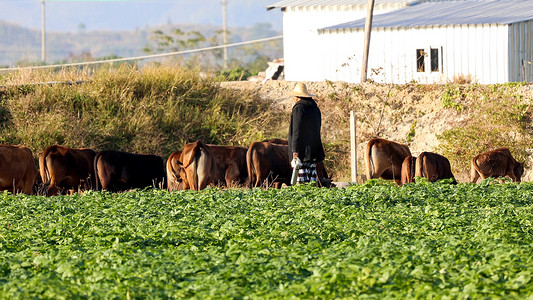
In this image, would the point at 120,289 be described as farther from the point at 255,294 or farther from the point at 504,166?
the point at 504,166

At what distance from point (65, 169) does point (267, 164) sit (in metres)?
4.15

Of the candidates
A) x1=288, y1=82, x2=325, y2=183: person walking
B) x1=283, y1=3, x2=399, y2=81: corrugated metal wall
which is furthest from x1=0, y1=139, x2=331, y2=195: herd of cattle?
x1=283, y1=3, x2=399, y2=81: corrugated metal wall

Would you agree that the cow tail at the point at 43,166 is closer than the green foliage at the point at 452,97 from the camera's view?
Yes

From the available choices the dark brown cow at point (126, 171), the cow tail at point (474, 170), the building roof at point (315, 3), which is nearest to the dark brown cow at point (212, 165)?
the dark brown cow at point (126, 171)

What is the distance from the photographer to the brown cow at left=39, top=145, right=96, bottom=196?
58.5 ft

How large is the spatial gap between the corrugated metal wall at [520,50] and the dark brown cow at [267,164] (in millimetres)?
14004

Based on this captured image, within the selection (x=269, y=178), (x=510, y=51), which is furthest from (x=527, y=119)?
(x=269, y=178)

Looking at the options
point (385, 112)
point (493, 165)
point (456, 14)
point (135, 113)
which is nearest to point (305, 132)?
point (493, 165)

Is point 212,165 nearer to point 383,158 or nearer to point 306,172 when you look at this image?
point 306,172

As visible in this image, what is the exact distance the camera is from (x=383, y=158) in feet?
62.7

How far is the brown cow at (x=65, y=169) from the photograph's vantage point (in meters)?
17.8

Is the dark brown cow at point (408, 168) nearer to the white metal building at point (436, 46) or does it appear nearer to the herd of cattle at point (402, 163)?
the herd of cattle at point (402, 163)

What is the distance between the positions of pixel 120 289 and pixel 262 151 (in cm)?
1103

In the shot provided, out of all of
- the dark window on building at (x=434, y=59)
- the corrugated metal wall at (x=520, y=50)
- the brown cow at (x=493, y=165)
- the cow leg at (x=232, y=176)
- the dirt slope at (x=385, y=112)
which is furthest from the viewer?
the dark window on building at (x=434, y=59)
